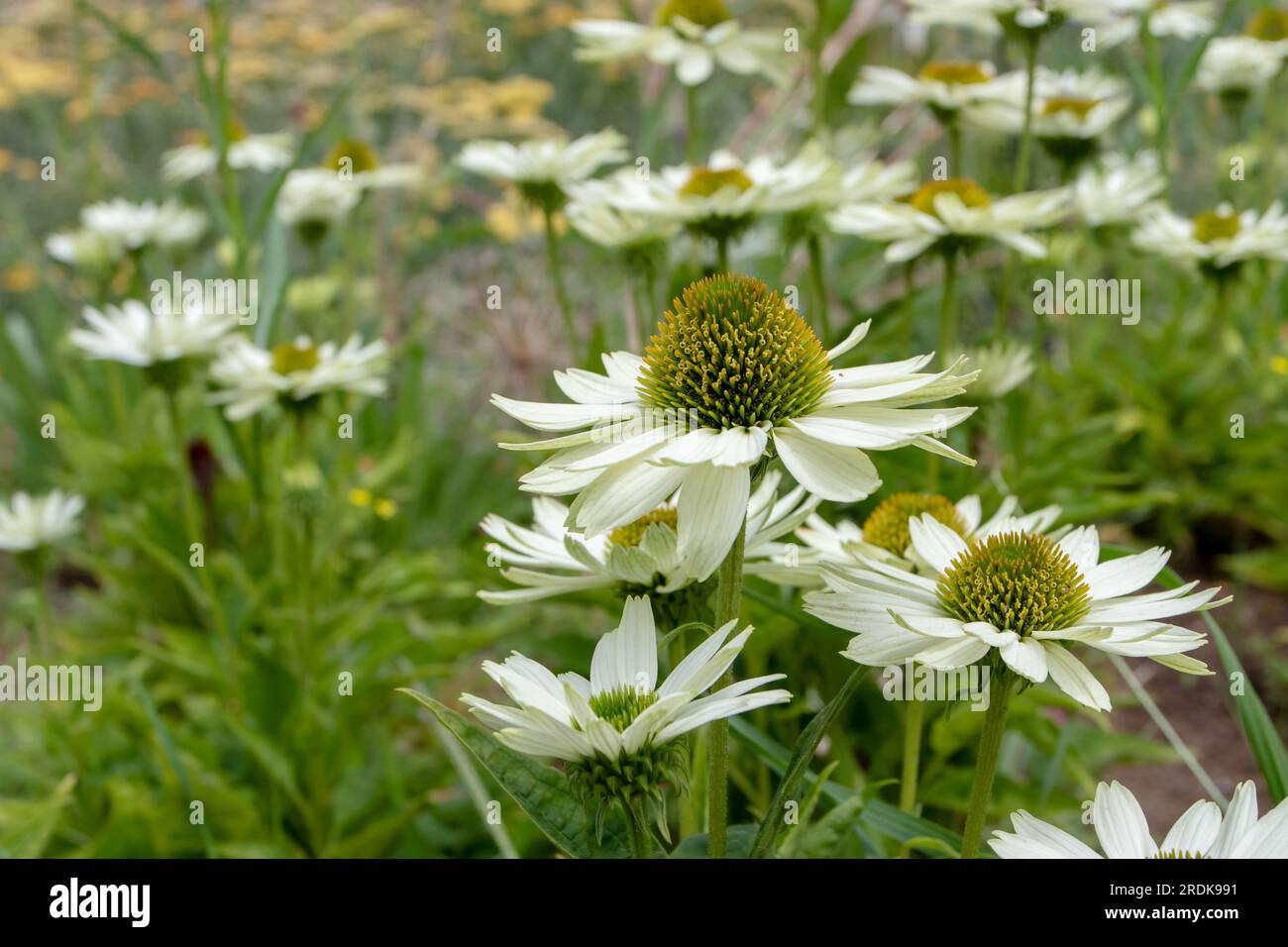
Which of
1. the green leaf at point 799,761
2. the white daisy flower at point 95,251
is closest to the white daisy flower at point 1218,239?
the green leaf at point 799,761

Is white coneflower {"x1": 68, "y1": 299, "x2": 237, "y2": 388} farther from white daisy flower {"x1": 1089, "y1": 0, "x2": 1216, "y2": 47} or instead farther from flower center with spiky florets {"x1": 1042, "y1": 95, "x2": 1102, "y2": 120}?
white daisy flower {"x1": 1089, "y1": 0, "x2": 1216, "y2": 47}

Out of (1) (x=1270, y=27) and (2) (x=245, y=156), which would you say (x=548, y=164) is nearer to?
(2) (x=245, y=156)

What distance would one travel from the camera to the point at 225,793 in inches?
63.4

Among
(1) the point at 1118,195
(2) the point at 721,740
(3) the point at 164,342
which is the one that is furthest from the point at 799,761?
(1) the point at 1118,195

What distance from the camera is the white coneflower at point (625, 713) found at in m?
0.73

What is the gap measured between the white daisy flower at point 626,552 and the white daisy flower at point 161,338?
89 centimetres

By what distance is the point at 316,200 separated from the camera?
91.4 inches

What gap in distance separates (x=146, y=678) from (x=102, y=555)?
0.60 meters

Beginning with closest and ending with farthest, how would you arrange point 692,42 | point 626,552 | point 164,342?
point 626,552 < point 164,342 < point 692,42

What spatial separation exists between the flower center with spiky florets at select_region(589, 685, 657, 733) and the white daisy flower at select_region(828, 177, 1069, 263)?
90 cm

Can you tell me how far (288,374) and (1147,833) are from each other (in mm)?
1265

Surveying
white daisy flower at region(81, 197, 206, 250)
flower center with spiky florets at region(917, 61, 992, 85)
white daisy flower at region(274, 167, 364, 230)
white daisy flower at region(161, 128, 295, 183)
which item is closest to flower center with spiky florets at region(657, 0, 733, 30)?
flower center with spiky florets at region(917, 61, 992, 85)

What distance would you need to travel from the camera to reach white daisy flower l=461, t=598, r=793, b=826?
72 centimetres

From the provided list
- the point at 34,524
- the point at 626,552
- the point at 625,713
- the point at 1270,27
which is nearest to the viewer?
the point at 625,713
